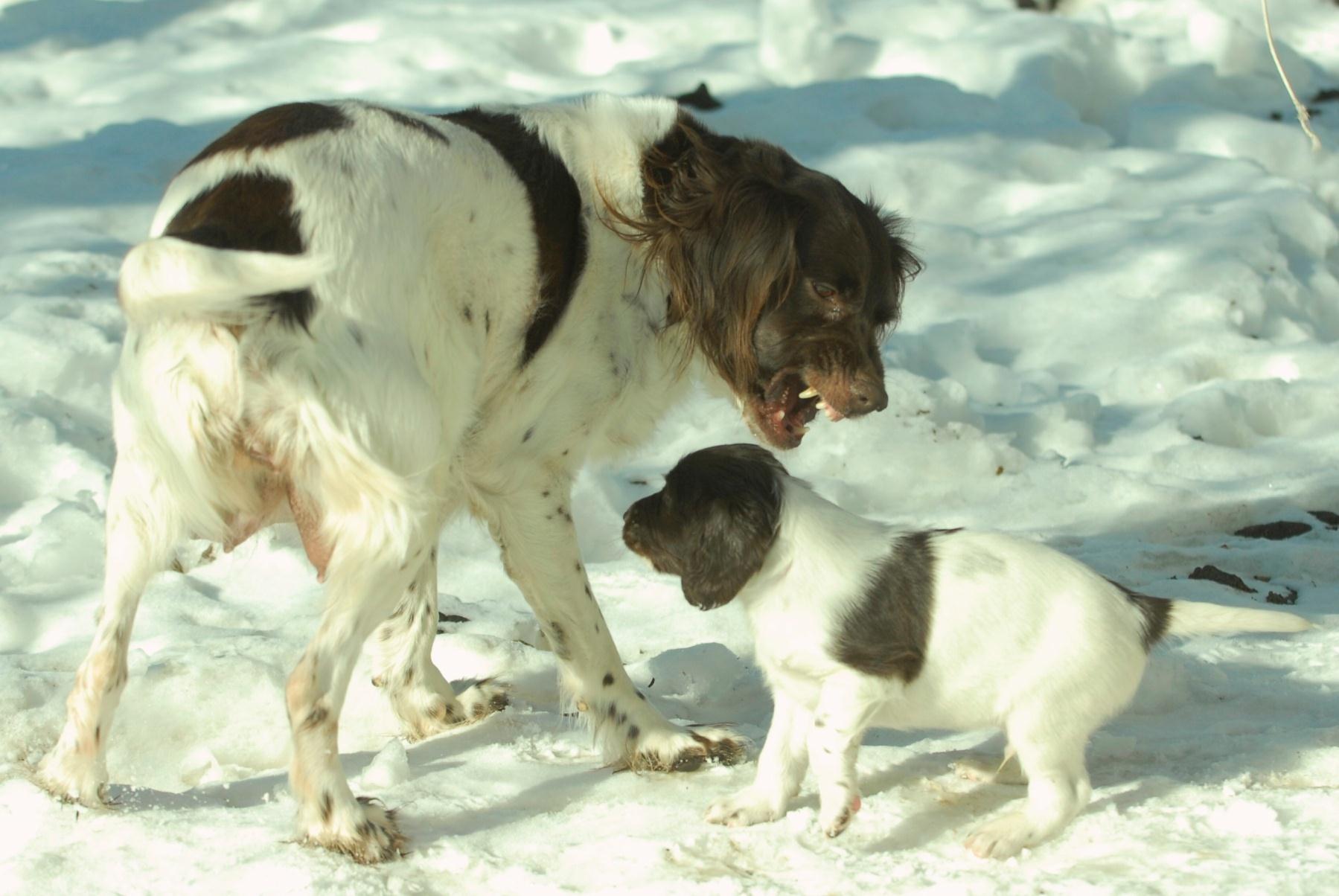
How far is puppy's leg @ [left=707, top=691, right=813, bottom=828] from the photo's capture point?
3.16 metres

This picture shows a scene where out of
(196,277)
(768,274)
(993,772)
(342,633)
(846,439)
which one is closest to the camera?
Answer: (196,277)

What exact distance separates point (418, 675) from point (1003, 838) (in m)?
1.74

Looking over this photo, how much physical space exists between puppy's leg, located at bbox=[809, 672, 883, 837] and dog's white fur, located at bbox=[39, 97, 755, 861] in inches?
30.0

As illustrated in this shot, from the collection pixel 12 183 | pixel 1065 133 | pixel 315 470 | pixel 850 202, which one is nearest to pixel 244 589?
pixel 315 470

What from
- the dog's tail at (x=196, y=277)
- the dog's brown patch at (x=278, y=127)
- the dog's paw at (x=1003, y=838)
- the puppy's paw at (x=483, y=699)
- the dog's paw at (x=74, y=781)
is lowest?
the puppy's paw at (x=483, y=699)

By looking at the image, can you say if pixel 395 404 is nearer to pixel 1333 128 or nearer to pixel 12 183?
pixel 12 183

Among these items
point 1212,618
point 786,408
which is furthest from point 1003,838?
point 786,408

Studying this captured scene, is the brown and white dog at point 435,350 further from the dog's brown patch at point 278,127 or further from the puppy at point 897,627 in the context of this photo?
the puppy at point 897,627

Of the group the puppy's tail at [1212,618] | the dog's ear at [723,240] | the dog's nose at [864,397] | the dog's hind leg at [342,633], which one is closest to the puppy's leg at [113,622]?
the dog's hind leg at [342,633]

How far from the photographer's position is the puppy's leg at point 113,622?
301cm

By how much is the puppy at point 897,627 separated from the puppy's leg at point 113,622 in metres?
1.00

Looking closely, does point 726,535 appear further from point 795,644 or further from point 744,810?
point 744,810

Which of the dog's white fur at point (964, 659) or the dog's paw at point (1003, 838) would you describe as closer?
the dog's paw at point (1003, 838)

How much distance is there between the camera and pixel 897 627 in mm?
3061
